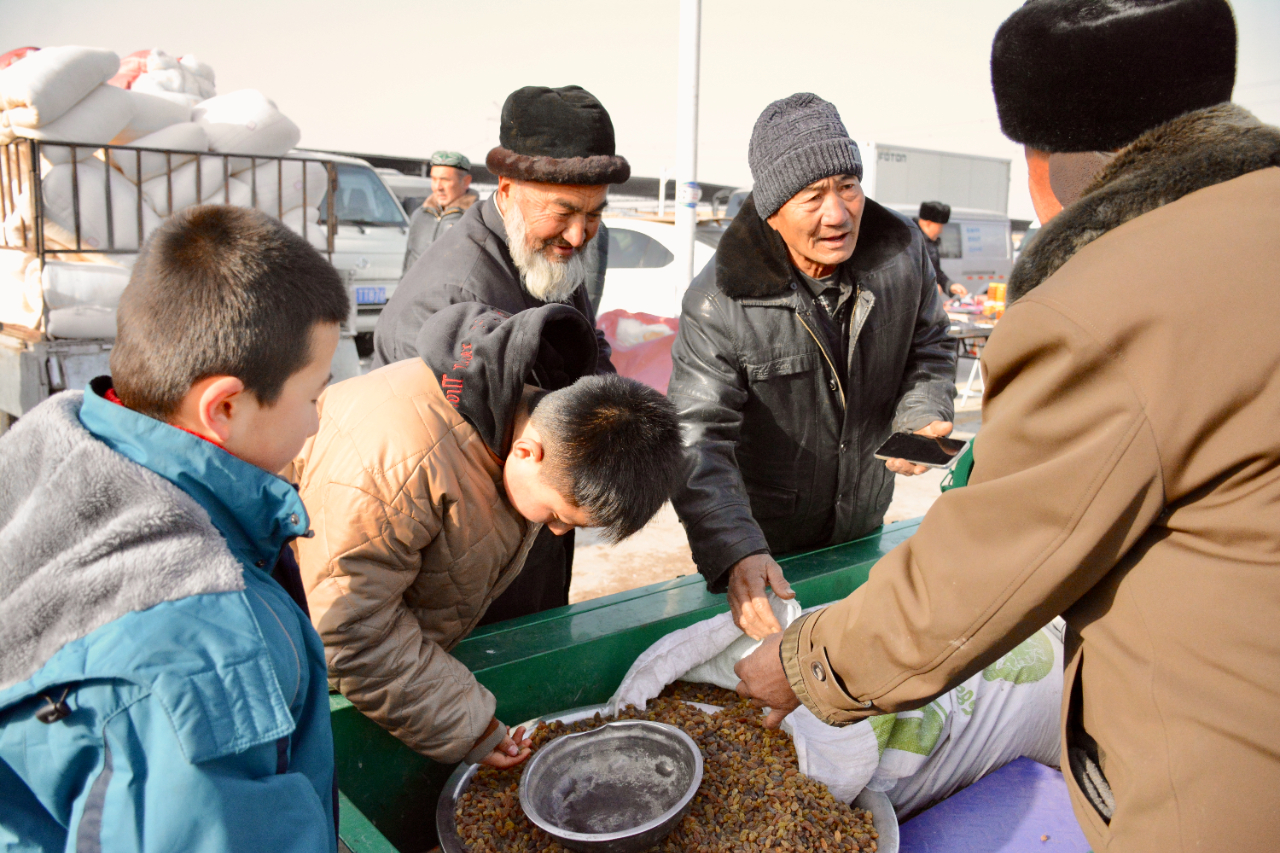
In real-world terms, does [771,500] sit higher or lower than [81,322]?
lower

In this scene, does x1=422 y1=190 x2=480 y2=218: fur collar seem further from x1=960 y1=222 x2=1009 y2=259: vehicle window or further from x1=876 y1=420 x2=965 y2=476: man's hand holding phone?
x1=960 y1=222 x2=1009 y2=259: vehicle window

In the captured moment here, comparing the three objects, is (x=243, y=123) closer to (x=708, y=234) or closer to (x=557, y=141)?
(x=557, y=141)

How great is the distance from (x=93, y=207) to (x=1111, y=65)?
419 cm

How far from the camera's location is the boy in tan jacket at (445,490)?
4.63ft

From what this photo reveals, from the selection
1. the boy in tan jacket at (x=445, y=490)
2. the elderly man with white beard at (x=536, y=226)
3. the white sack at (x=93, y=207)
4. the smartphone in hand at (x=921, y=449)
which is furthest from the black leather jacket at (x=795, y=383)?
the white sack at (x=93, y=207)

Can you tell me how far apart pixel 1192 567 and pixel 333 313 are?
107 cm

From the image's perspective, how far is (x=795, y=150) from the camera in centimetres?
220

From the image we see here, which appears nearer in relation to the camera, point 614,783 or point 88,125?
point 614,783

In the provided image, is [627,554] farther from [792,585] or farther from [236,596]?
[236,596]

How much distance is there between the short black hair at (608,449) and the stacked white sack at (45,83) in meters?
3.28

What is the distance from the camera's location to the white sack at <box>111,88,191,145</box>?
12.8 ft

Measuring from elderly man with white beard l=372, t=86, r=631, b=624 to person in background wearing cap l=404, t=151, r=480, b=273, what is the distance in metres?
3.09

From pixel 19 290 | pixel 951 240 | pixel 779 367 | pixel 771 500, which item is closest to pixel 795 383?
pixel 779 367

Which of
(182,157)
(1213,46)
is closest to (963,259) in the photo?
(182,157)
